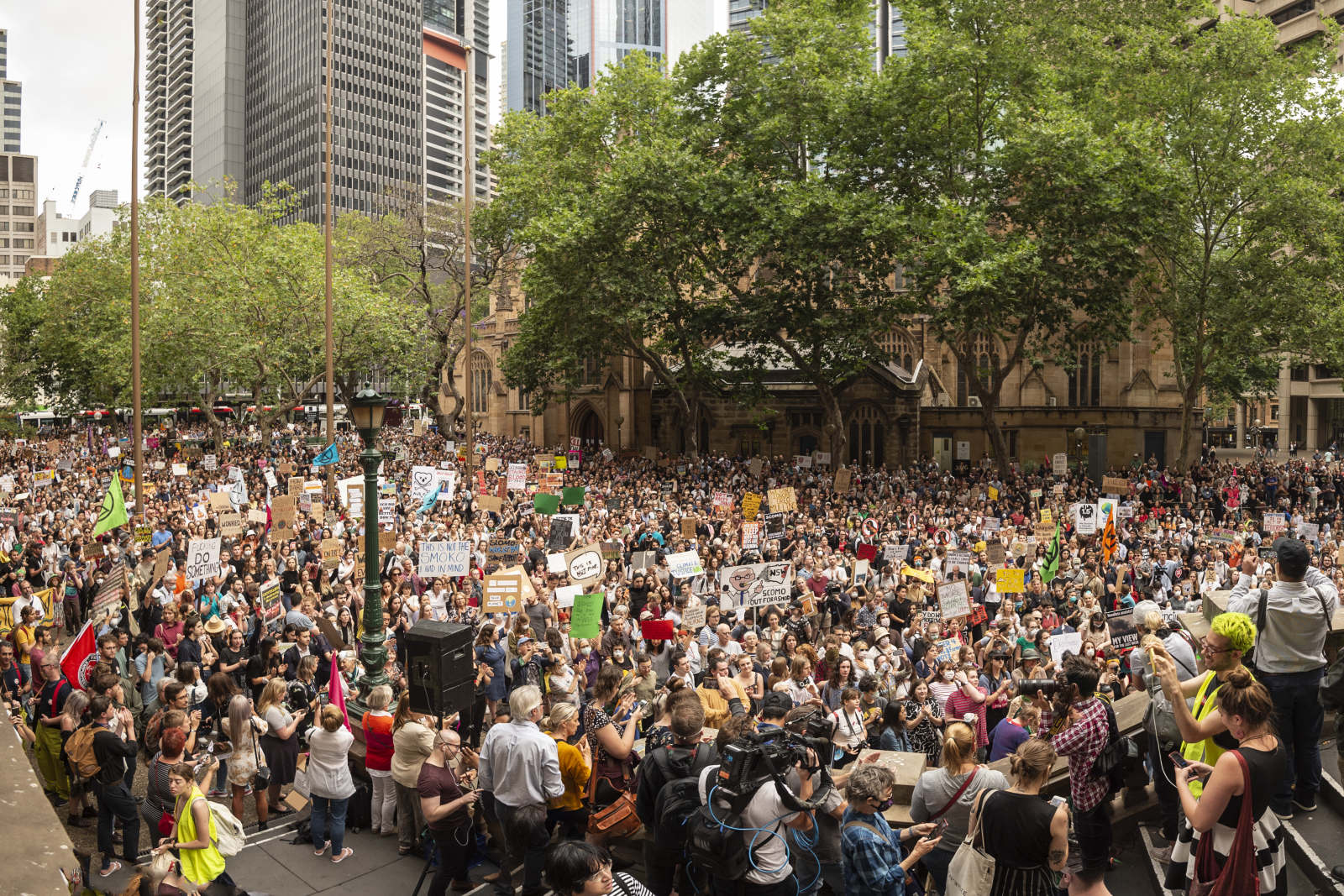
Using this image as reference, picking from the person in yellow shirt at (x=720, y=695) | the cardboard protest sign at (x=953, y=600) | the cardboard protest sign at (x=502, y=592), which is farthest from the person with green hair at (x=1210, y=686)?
the cardboard protest sign at (x=502, y=592)

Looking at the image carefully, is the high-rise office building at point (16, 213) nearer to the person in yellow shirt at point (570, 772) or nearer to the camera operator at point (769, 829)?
the person in yellow shirt at point (570, 772)

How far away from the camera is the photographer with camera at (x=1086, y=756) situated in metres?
5.85

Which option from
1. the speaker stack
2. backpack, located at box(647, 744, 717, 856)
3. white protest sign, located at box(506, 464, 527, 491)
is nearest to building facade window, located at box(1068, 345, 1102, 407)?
white protest sign, located at box(506, 464, 527, 491)

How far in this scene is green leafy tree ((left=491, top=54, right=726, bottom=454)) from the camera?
3291 cm

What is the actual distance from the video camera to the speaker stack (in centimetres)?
288

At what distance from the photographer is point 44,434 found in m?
65.5

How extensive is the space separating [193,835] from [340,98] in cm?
14028

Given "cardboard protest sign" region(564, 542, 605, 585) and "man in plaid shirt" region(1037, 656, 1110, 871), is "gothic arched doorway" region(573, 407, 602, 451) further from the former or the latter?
"man in plaid shirt" region(1037, 656, 1110, 871)

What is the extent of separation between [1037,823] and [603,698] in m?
3.27

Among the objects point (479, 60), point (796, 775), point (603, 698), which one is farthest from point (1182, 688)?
point (479, 60)

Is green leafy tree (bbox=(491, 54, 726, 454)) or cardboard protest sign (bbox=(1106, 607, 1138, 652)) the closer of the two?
cardboard protest sign (bbox=(1106, 607, 1138, 652))

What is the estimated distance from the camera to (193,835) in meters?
6.46

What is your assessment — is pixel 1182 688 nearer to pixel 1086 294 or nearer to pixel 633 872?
pixel 633 872

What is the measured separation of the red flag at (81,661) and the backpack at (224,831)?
3.68m
